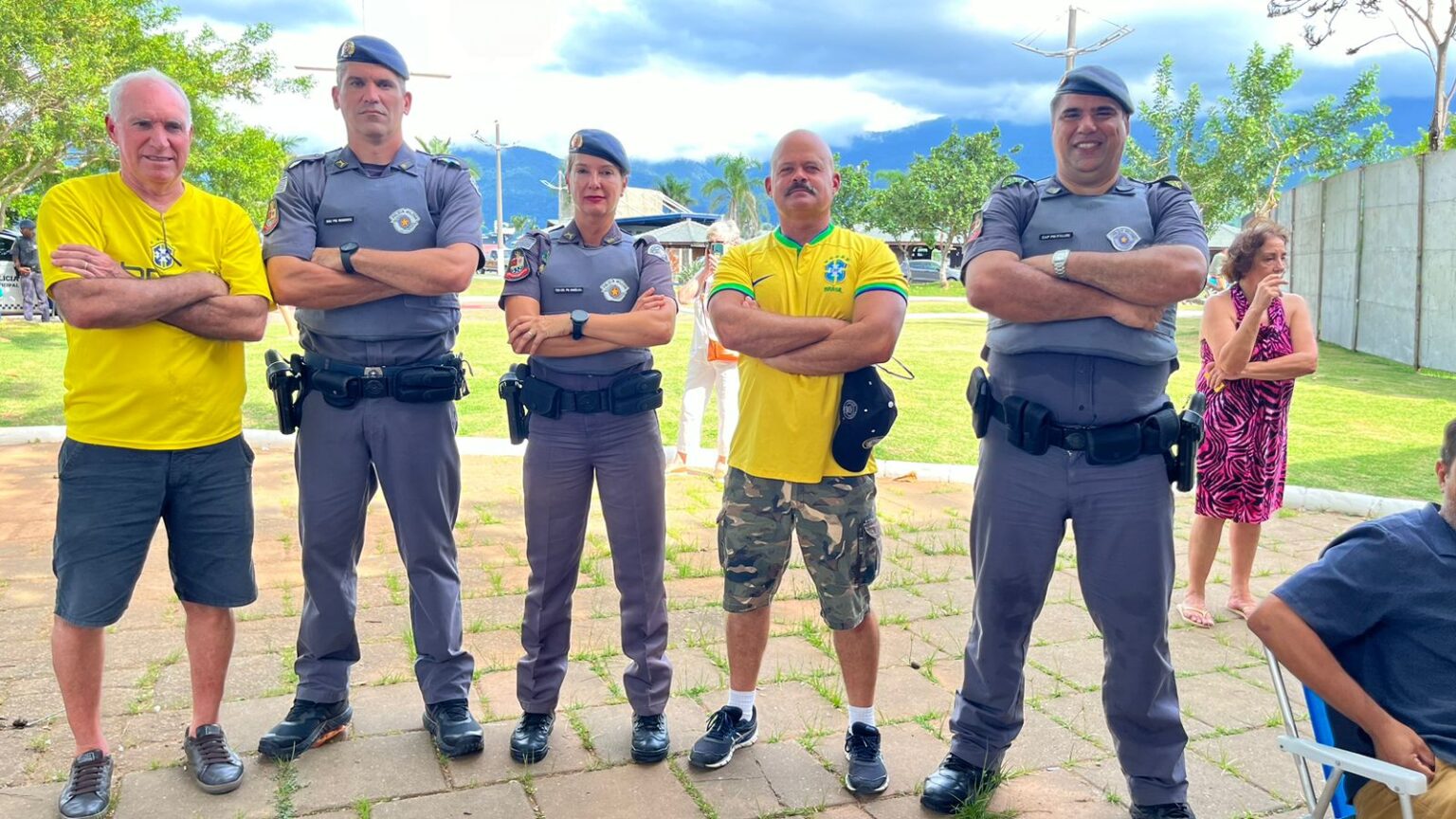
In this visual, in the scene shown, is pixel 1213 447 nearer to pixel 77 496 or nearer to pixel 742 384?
pixel 742 384

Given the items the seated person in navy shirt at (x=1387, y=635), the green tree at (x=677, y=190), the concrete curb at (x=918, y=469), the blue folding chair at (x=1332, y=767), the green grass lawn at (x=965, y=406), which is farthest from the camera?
the green tree at (x=677, y=190)

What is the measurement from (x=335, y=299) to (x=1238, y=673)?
147 inches

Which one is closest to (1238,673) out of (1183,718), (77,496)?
(1183,718)

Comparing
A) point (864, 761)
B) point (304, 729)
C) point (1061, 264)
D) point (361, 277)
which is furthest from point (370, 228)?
point (864, 761)

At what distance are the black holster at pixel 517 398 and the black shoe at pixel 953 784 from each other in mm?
1738

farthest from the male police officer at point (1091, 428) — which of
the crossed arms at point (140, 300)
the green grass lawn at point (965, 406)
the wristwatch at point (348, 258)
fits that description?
the green grass lawn at point (965, 406)

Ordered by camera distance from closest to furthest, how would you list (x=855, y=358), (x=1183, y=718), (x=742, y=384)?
(x=855, y=358) < (x=742, y=384) < (x=1183, y=718)

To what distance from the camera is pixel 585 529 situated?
3549 millimetres

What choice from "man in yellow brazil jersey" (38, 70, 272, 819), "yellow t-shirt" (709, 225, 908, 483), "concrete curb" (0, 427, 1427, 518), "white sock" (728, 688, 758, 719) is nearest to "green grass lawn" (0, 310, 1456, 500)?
"concrete curb" (0, 427, 1427, 518)

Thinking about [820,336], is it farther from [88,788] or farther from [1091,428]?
[88,788]

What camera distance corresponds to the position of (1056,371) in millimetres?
3148

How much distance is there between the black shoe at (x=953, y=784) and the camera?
10.4 feet

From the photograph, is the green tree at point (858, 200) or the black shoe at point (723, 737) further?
the green tree at point (858, 200)

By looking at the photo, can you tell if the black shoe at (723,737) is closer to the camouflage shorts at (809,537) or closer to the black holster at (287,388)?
the camouflage shorts at (809,537)
